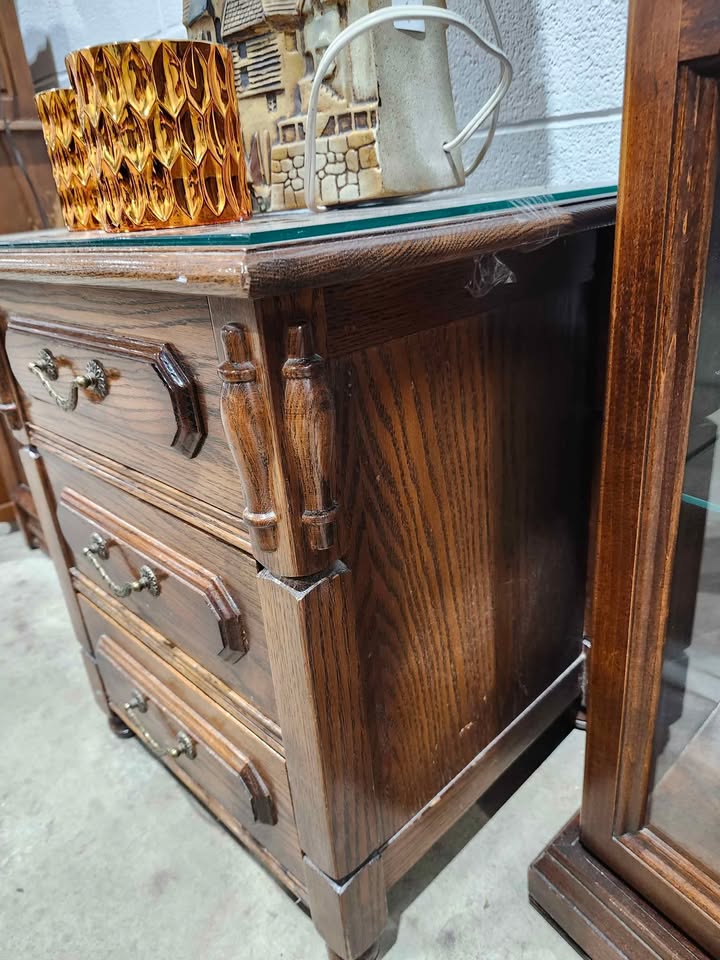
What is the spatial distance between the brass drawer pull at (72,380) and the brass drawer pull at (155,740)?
0.36m

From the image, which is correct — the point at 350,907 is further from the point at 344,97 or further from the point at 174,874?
the point at 344,97

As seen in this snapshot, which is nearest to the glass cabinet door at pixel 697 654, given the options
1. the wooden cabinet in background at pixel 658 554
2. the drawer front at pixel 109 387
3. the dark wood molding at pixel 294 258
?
the wooden cabinet in background at pixel 658 554

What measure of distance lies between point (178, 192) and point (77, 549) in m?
0.49

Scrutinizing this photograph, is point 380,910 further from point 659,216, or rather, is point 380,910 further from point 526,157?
point 526,157

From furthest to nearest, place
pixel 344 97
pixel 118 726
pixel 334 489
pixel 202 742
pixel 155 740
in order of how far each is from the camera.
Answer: pixel 118 726 → pixel 155 740 → pixel 202 742 → pixel 344 97 → pixel 334 489

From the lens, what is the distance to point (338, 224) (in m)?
0.43

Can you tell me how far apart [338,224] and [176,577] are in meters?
0.36

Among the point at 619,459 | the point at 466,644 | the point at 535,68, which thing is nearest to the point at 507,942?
the point at 466,644

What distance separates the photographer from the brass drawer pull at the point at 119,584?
68cm

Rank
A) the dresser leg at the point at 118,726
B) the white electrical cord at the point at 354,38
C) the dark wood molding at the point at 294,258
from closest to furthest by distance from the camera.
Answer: the dark wood molding at the point at 294,258, the white electrical cord at the point at 354,38, the dresser leg at the point at 118,726

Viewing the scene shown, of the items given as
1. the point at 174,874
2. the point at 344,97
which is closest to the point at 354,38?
the point at 344,97

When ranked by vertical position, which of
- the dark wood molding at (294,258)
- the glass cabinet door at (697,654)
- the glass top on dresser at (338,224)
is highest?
the glass top on dresser at (338,224)

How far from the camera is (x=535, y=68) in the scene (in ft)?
2.52

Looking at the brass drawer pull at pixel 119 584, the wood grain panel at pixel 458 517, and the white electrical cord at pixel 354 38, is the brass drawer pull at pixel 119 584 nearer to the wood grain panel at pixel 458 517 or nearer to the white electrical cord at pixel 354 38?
the wood grain panel at pixel 458 517
